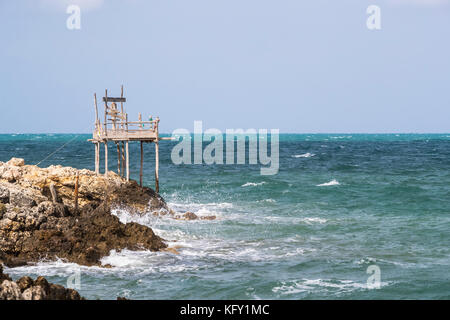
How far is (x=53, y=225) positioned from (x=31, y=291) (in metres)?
9.29

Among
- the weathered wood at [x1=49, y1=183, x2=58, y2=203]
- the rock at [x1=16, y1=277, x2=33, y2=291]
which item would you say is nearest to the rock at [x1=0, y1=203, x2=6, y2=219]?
the weathered wood at [x1=49, y1=183, x2=58, y2=203]

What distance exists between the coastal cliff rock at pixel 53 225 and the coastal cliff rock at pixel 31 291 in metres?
6.20

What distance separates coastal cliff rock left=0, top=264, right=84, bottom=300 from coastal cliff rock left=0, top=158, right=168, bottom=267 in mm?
6203

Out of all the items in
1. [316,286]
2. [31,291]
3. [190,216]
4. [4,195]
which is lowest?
[316,286]

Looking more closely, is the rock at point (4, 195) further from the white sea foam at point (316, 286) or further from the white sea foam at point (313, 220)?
the white sea foam at point (313, 220)

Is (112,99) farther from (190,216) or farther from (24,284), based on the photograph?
(24,284)

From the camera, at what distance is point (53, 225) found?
20.7m

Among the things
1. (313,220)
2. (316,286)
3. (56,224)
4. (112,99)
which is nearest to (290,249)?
(316,286)

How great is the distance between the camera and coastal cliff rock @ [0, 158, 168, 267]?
19.0 meters

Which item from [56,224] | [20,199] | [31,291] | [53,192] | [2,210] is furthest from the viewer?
[53,192]

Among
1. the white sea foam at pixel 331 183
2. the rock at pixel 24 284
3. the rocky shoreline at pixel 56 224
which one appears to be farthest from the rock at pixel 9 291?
the white sea foam at pixel 331 183

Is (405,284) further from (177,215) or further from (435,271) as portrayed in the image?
(177,215)
